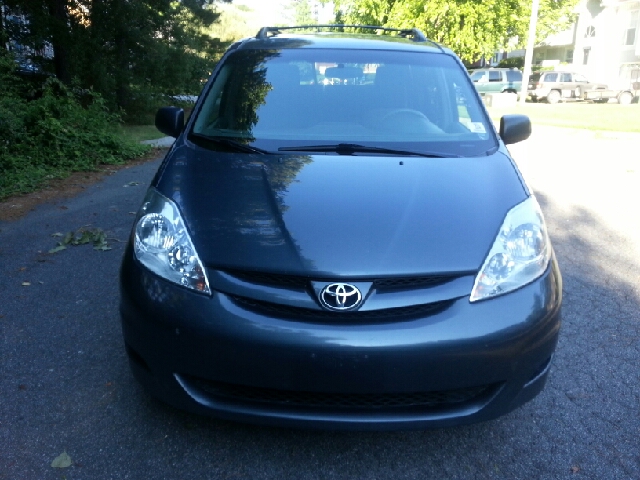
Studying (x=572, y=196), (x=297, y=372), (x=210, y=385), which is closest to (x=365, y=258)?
(x=297, y=372)

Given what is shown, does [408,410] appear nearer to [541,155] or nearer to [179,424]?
[179,424]

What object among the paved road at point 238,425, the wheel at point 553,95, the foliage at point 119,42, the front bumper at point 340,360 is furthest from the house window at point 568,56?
the front bumper at point 340,360

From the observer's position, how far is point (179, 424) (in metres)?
2.75

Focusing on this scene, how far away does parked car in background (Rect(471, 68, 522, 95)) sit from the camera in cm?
3369

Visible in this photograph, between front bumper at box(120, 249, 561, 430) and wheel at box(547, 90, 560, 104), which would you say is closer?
front bumper at box(120, 249, 561, 430)

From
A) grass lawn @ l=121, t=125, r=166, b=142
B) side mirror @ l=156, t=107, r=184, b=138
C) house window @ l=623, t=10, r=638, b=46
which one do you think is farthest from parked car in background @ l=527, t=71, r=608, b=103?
side mirror @ l=156, t=107, r=184, b=138

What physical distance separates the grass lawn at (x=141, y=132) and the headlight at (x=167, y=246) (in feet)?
35.8

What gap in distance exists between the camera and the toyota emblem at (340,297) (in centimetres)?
221

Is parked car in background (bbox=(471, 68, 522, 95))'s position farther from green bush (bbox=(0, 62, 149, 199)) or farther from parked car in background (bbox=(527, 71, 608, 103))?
green bush (bbox=(0, 62, 149, 199))

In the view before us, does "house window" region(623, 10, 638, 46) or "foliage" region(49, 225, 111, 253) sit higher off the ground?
"foliage" region(49, 225, 111, 253)

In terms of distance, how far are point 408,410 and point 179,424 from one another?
1.06 m

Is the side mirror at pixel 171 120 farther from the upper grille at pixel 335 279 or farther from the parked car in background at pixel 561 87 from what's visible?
the parked car in background at pixel 561 87

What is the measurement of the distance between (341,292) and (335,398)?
1.34 feet

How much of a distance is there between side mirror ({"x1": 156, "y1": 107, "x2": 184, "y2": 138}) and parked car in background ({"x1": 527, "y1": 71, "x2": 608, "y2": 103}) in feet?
110
